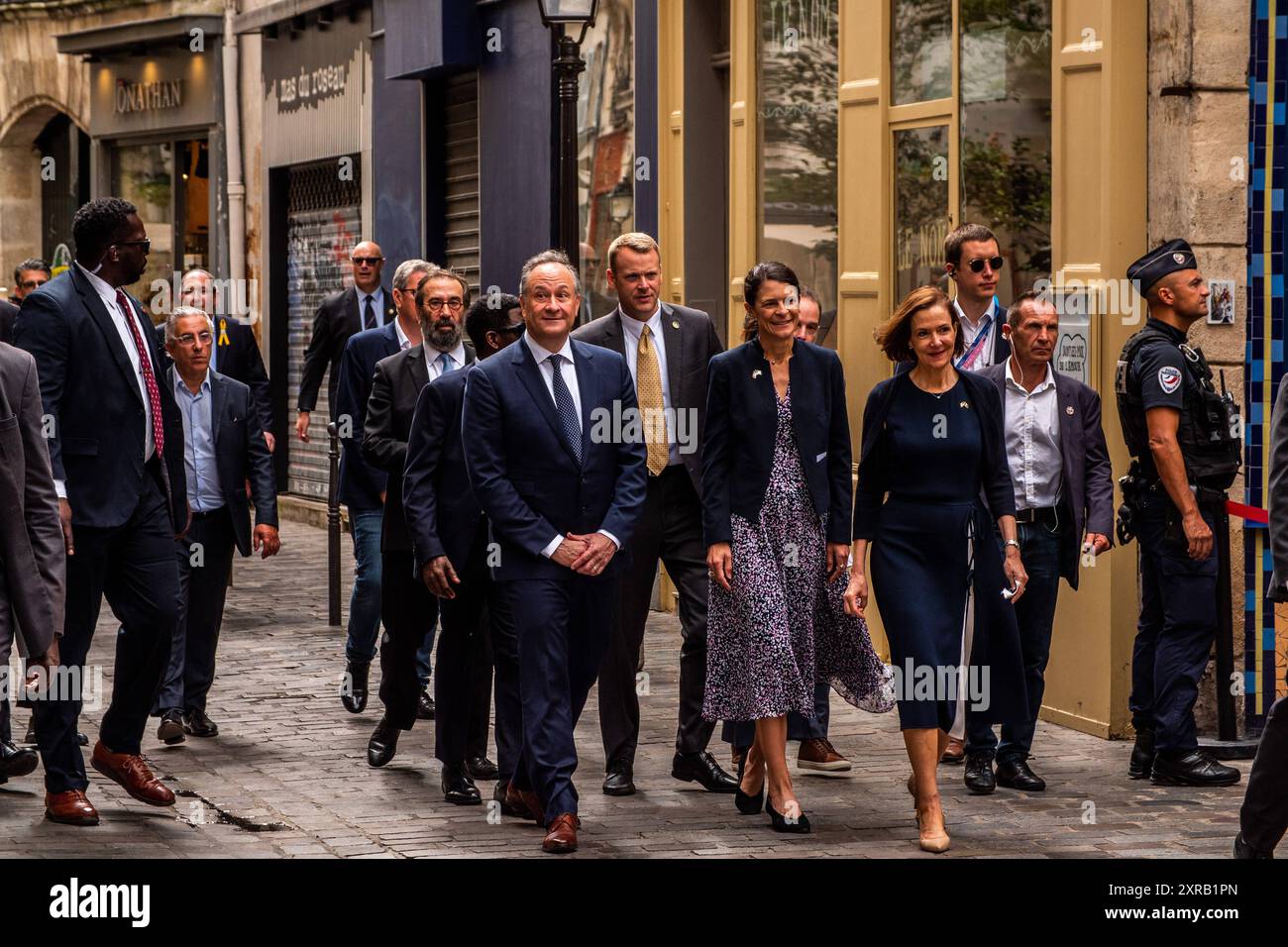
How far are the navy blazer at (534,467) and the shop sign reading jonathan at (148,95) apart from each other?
56.9ft

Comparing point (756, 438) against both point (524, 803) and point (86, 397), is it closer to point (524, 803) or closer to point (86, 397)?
point (524, 803)

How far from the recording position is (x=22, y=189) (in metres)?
29.0

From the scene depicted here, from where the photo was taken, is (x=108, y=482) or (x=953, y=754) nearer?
(x=108, y=482)

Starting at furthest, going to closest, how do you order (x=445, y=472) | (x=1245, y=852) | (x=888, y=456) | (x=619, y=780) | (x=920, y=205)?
(x=920, y=205), (x=619, y=780), (x=445, y=472), (x=888, y=456), (x=1245, y=852)

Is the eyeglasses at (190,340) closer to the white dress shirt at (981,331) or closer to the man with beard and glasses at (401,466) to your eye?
the man with beard and glasses at (401,466)

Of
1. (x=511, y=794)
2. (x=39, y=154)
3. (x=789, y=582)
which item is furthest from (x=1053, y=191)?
(x=39, y=154)

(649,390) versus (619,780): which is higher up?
(649,390)

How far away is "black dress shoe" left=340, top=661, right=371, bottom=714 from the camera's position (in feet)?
34.1

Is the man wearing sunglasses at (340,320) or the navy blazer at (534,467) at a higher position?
the man wearing sunglasses at (340,320)

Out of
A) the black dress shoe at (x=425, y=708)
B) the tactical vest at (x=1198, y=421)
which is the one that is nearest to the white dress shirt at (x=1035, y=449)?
the tactical vest at (x=1198, y=421)

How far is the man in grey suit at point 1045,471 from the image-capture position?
8711 mm

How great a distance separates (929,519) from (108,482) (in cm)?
288

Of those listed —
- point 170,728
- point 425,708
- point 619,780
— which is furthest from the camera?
point 425,708

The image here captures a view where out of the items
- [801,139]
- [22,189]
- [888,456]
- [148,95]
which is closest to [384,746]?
[888,456]
